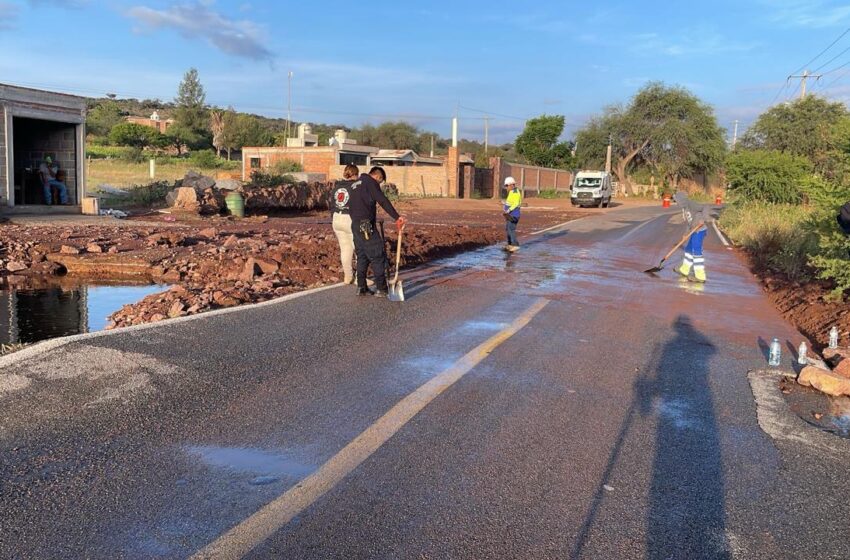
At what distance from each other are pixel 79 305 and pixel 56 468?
806 cm

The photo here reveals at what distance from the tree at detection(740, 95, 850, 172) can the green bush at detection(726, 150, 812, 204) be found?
29.9ft

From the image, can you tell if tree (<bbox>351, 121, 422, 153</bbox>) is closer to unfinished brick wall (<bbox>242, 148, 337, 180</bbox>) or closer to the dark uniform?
unfinished brick wall (<bbox>242, 148, 337, 180</bbox>)

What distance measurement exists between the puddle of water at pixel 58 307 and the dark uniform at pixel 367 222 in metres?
3.66

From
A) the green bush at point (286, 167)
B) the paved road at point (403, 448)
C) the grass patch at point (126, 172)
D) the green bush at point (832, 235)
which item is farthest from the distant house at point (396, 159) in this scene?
the paved road at point (403, 448)

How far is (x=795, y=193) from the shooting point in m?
29.9

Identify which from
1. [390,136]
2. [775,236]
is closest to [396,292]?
[775,236]

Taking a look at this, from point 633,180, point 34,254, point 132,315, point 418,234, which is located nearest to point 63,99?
point 34,254

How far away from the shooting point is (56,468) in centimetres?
429

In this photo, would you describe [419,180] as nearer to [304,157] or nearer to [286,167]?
[286,167]

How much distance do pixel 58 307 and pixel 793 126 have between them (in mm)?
41128

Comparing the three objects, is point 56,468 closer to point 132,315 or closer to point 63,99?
point 132,315

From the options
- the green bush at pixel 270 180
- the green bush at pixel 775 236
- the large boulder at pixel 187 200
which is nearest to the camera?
the green bush at pixel 775 236

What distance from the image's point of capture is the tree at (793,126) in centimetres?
4025

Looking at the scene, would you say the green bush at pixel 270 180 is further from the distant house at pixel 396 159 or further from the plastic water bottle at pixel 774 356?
the plastic water bottle at pixel 774 356
